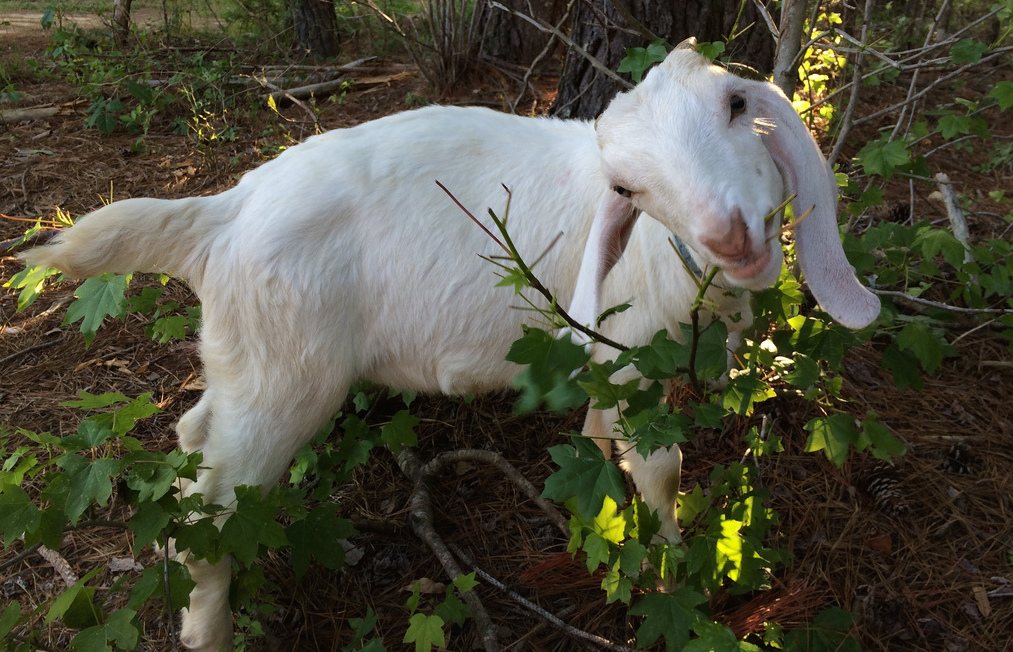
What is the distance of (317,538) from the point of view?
2.09 m

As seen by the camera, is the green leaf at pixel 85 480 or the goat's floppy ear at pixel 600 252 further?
the goat's floppy ear at pixel 600 252

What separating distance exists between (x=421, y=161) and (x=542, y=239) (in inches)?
19.3

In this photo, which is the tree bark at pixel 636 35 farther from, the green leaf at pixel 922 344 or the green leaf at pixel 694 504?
the green leaf at pixel 694 504

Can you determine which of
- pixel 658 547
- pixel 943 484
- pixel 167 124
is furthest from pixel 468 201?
pixel 167 124

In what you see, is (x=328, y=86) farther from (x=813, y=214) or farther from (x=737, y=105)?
(x=813, y=214)

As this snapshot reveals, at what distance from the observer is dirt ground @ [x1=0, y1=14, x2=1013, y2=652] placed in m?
2.23

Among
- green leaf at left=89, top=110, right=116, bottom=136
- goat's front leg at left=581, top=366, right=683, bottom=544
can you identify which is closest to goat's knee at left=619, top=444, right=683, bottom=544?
goat's front leg at left=581, top=366, right=683, bottom=544

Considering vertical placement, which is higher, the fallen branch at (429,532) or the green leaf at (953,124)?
the green leaf at (953,124)

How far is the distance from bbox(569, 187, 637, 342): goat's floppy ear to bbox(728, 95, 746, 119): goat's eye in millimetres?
335

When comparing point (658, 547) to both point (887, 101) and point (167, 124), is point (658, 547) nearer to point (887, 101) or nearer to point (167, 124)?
point (887, 101)

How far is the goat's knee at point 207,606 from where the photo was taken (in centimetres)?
221

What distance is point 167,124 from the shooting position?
500 centimetres

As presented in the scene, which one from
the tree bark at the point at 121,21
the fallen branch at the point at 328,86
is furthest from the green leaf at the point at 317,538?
the tree bark at the point at 121,21

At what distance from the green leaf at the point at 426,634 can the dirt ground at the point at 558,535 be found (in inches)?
18.8
